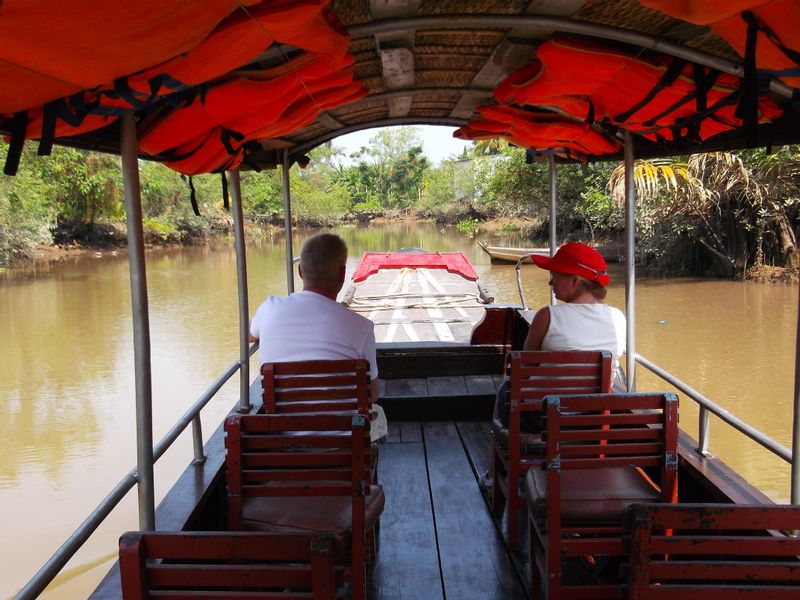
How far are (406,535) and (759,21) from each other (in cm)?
219

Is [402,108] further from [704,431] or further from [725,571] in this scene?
[725,571]

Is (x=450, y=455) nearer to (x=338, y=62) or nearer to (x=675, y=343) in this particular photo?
(x=338, y=62)

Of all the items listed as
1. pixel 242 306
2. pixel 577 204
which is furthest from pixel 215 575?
pixel 577 204

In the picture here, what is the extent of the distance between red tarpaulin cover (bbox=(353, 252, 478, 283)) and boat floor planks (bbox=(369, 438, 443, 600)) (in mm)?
5881

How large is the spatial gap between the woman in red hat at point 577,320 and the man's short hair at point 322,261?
828 millimetres

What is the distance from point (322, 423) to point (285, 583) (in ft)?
2.23

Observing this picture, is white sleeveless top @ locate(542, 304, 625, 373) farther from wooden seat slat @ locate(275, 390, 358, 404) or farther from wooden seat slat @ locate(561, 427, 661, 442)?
wooden seat slat @ locate(275, 390, 358, 404)

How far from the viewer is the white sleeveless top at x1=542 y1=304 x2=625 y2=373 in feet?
9.11

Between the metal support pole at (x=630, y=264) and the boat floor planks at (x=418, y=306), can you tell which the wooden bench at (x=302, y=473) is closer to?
the metal support pole at (x=630, y=264)

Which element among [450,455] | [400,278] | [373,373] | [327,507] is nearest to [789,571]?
[327,507]

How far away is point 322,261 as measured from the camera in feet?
8.27

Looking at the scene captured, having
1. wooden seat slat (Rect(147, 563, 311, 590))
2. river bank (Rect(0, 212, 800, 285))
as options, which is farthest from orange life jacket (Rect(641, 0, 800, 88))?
river bank (Rect(0, 212, 800, 285))

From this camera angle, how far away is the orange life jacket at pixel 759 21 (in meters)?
1.47

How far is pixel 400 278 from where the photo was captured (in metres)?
16.5
